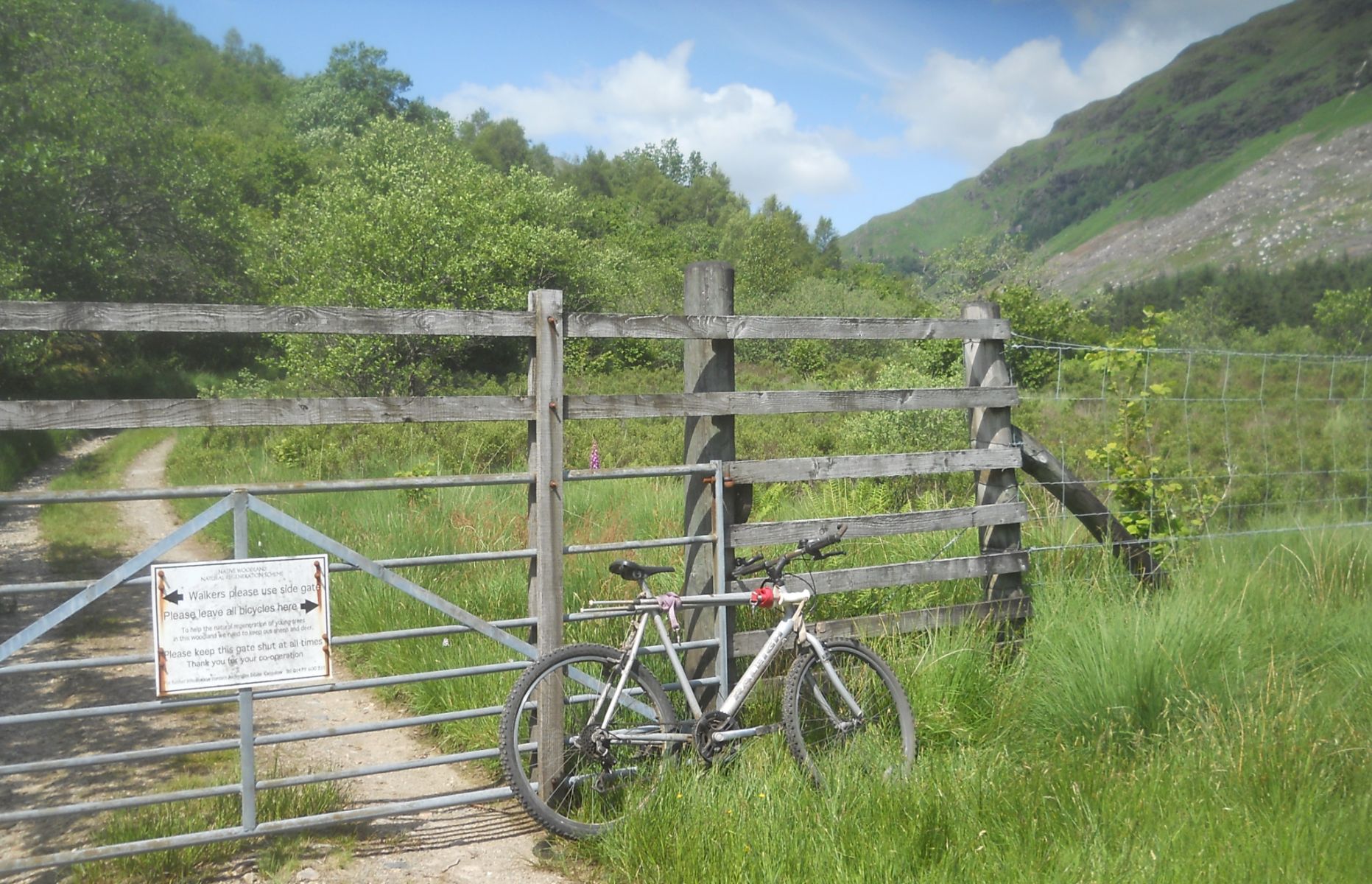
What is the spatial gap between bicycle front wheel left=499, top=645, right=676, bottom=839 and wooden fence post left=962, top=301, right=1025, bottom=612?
2533 millimetres

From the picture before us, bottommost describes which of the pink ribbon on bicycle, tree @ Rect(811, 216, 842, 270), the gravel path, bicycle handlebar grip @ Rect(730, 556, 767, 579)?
the gravel path

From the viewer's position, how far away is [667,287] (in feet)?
154

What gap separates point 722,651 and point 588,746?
0.88m

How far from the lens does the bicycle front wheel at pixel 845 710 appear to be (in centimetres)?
472

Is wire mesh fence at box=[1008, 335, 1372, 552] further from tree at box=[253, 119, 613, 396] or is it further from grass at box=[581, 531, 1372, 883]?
tree at box=[253, 119, 613, 396]

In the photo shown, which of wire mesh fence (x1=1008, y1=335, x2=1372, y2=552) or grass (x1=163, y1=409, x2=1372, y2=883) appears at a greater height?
wire mesh fence (x1=1008, y1=335, x2=1372, y2=552)

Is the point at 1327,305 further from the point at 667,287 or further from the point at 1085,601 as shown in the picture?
the point at 1085,601

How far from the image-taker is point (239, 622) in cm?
414

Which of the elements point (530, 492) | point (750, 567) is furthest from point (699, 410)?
point (530, 492)

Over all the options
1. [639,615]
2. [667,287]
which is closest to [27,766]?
[639,615]

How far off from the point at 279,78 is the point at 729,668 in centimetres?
11702

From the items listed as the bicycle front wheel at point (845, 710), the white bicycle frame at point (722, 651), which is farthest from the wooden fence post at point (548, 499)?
the bicycle front wheel at point (845, 710)

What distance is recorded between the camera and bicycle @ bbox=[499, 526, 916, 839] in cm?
448

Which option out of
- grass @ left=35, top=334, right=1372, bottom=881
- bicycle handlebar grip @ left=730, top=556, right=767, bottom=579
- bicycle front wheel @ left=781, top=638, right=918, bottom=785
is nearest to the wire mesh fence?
grass @ left=35, top=334, right=1372, bottom=881
